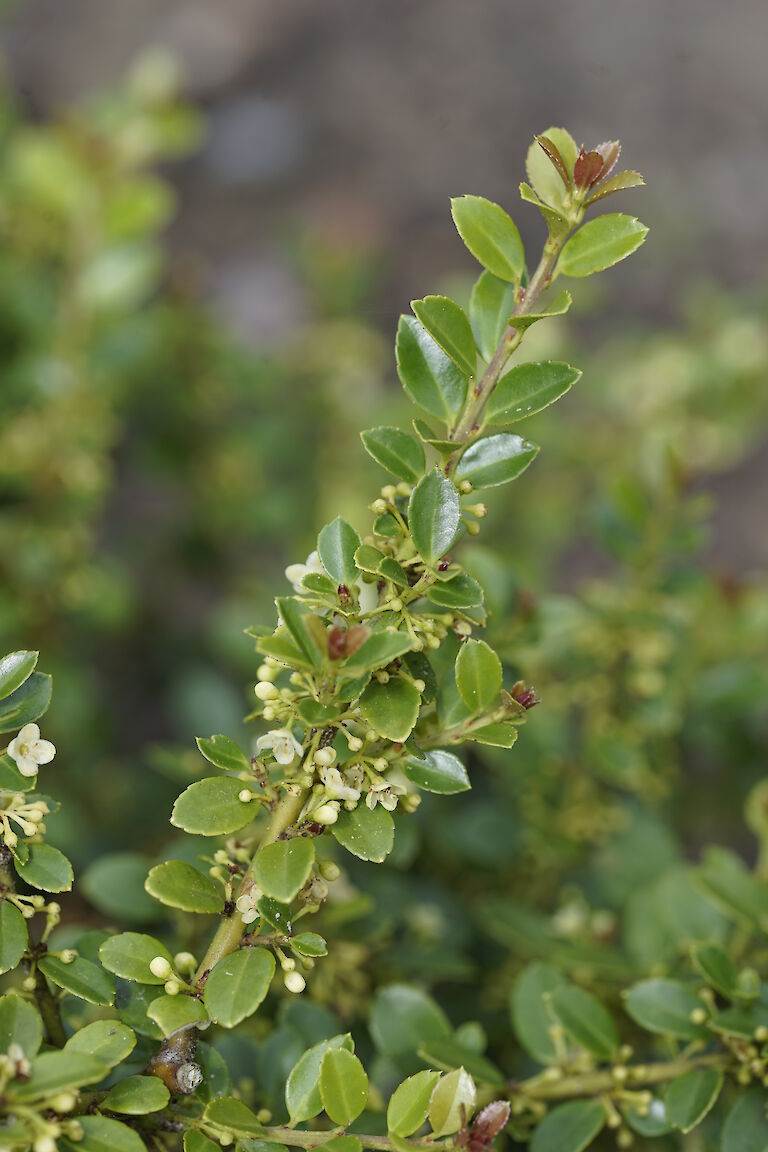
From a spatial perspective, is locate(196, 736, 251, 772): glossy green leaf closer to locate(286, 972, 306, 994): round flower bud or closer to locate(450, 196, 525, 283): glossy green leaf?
locate(286, 972, 306, 994): round flower bud

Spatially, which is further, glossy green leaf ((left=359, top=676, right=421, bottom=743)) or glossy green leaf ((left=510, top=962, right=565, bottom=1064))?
glossy green leaf ((left=510, top=962, right=565, bottom=1064))

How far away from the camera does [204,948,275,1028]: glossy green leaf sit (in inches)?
29.4

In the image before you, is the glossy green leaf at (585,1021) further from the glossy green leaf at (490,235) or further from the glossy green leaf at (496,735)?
the glossy green leaf at (490,235)

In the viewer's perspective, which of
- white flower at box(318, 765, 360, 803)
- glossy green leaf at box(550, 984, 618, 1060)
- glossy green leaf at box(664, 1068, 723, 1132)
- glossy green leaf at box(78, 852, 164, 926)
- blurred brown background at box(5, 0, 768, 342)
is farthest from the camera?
blurred brown background at box(5, 0, 768, 342)

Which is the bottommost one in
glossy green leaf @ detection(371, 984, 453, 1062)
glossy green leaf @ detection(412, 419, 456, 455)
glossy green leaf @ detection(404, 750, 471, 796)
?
glossy green leaf @ detection(371, 984, 453, 1062)

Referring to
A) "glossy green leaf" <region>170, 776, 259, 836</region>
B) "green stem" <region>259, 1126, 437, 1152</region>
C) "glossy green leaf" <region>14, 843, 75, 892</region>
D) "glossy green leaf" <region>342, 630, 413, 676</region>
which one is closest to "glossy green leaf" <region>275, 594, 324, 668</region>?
"glossy green leaf" <region>342, 630, 413, 676</region>

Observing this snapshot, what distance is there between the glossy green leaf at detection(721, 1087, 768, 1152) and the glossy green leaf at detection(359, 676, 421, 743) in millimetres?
473

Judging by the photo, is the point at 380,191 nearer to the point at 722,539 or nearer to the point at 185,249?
the point at 185,249

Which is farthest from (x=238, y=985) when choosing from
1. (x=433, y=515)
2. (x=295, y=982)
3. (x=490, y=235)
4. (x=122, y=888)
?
(x=490, y=235)

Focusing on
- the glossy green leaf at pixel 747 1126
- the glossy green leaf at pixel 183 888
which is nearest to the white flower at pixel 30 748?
the glossy green leaf at pixel 183 888

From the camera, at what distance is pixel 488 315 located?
2.84 ft

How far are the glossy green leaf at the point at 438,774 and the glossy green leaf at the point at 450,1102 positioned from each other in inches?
7.9

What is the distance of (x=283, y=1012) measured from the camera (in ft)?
3.49

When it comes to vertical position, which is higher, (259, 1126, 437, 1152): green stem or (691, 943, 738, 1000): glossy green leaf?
(259, 1126, 437, 1152): green stem
